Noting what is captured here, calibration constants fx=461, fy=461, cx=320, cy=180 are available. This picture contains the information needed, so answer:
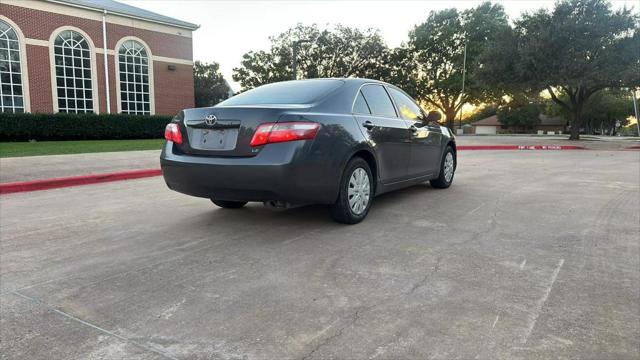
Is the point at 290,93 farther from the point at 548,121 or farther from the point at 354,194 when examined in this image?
the point at 548,121

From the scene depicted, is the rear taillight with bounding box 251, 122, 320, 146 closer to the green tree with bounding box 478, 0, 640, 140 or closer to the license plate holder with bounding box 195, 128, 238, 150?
the license plate holder with bounding box 195, 128, 238, 150

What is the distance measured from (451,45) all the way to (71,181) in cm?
4297

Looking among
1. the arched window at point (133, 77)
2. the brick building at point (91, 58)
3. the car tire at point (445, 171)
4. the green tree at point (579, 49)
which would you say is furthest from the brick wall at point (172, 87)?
the car tire at point (445, 171)

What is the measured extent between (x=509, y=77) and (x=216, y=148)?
85.6ft

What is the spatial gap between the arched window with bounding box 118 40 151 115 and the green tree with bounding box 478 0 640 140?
22777 mm

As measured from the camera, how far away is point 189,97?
32406mm

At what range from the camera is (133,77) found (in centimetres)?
2991

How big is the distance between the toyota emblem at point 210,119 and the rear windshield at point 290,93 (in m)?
0.71

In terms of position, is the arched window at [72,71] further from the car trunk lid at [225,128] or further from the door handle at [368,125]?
the door handle at [368,125]

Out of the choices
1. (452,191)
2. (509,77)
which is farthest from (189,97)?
(452,191)

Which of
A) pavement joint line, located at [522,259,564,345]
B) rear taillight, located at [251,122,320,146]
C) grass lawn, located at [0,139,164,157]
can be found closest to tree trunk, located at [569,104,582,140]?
grass lawn, located at [0,139,164,157]

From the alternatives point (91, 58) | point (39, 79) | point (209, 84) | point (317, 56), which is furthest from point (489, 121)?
point (39, 79)

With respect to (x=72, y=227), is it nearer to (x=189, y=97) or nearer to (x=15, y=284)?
(x=15, y=284)

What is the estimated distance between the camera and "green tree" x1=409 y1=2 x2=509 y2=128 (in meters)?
44.5
